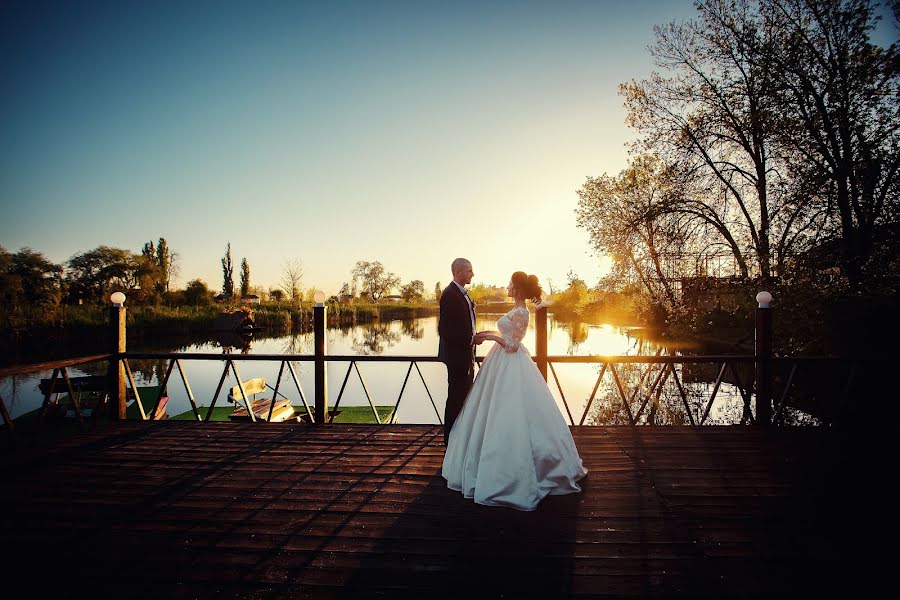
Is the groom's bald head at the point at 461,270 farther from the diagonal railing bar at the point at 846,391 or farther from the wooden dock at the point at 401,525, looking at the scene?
the diagonal railing bar at the point at 846,391

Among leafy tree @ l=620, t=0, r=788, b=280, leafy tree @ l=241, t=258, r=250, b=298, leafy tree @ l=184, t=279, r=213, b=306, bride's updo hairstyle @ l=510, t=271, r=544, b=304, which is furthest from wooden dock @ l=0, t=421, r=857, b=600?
leafy tree @ l=241, t=258, r=250, b=298

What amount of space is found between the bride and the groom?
0.93ft

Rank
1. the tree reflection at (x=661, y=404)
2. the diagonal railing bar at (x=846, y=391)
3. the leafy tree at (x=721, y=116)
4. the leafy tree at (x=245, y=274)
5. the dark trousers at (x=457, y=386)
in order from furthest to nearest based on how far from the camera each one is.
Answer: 1. the leafy tree at (x=245, y=274)
2. the tree reflection at (x=661, y=404)
3. the leafy tree at (x=721, y=116)
4. the diagonal railing bar at (x=846, y=391)
5. the dark trousers at (x=457, y=386)

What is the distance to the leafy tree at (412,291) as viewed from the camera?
64500mm

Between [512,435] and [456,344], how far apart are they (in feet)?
3.39

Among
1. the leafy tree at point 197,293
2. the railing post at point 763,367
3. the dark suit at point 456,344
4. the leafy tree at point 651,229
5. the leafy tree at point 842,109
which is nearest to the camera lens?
the dark suit at point 456,344

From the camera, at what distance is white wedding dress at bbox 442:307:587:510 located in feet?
10.3

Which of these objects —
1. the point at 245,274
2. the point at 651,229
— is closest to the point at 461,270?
the point at 651,229

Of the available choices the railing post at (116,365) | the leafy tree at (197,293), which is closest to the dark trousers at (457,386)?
the railing post at (116,365)

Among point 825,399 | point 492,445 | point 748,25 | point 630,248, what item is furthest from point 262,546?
point 825,399

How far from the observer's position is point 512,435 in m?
3.23

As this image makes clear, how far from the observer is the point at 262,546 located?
8.51ft

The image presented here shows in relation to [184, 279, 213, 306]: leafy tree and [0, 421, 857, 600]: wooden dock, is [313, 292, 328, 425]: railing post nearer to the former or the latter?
[0, 421, 857, 600]: wooden dock

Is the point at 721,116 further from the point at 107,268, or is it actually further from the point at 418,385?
the point at 107,268
